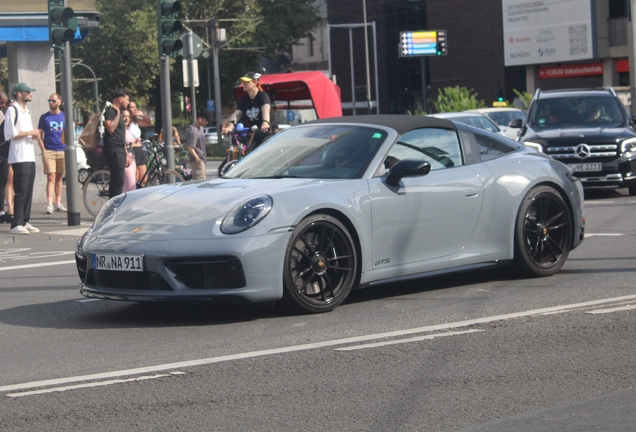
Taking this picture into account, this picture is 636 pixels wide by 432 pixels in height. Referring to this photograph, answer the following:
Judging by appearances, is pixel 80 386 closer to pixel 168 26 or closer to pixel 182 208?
pixel 182 208

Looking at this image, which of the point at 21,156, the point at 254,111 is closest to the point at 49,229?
the point at 21,156

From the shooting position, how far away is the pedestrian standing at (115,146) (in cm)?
1427

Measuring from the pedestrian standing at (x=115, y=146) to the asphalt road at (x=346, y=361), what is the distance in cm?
608

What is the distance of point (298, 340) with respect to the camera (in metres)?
6.04

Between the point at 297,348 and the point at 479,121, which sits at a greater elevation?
the point at 479,121

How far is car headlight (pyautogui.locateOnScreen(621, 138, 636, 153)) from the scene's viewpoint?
53.1ft

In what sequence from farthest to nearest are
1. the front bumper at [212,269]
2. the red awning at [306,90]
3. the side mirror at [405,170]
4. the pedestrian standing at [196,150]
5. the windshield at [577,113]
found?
the red awning at [306,90] < the windshield at [577,113] < the pedestrian standing at [196,150] < the side mirror at [405,170] < the front bumper at [212,269]

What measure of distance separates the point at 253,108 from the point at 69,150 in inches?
105

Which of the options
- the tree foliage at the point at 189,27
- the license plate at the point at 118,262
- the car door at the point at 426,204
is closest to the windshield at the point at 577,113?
the car door at the point at 426,204

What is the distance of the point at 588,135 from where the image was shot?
16328 mm

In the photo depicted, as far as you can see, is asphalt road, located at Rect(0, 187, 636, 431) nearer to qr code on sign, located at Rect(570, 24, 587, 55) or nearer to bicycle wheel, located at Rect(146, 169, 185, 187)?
bicycle wheel, located at Rect(146, 169, 185, 187)

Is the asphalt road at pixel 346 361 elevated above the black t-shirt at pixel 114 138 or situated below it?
below

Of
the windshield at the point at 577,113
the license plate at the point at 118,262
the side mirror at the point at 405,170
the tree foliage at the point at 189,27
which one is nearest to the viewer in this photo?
the license plate at the point at 118,262

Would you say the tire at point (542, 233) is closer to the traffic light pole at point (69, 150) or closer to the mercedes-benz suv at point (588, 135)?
the traffic light pole at point (69, 150)
